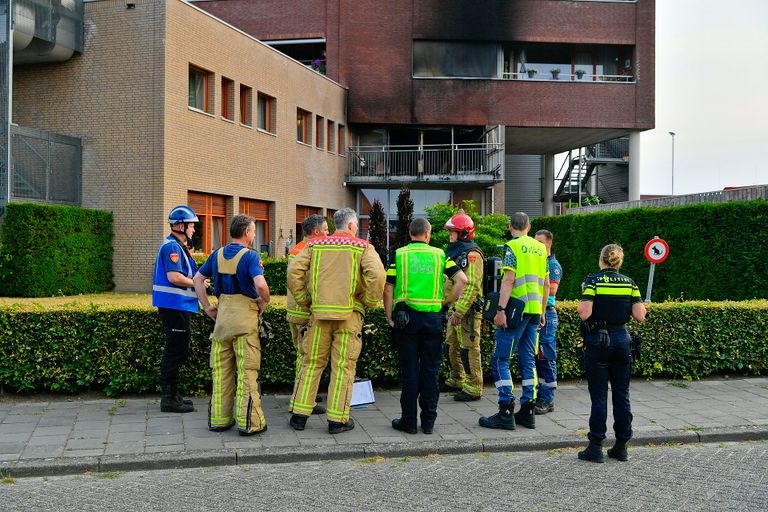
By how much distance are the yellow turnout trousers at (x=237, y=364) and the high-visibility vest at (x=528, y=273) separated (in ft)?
7.98

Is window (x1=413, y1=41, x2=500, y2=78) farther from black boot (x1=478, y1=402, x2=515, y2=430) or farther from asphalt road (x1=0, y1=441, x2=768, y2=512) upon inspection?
asphalt road (x1=0, y1=441, x2=768, y2=512)

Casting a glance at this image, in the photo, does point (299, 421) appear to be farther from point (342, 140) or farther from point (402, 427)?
point (342, 140)

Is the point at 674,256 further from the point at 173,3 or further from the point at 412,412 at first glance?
the point at 173,3

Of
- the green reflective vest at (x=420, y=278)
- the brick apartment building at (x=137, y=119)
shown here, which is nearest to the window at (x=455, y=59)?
the brick apartment building at (x=137, y=119)

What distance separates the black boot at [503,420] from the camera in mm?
6742

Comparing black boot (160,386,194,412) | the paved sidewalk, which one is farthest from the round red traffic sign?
black boot (160,386,194,412)

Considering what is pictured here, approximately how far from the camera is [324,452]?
6.03 m

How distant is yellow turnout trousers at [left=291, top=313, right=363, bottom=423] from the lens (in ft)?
21.5

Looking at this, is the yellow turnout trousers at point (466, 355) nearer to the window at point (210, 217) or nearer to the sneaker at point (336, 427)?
the sneaker at point (336, 427)

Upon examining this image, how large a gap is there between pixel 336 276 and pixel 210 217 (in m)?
15.0

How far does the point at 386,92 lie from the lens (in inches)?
1185

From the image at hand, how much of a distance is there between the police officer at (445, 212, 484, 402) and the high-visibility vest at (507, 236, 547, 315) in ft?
1.78

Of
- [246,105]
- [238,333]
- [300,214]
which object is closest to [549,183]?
[300,214]

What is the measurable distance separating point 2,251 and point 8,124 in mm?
2865
